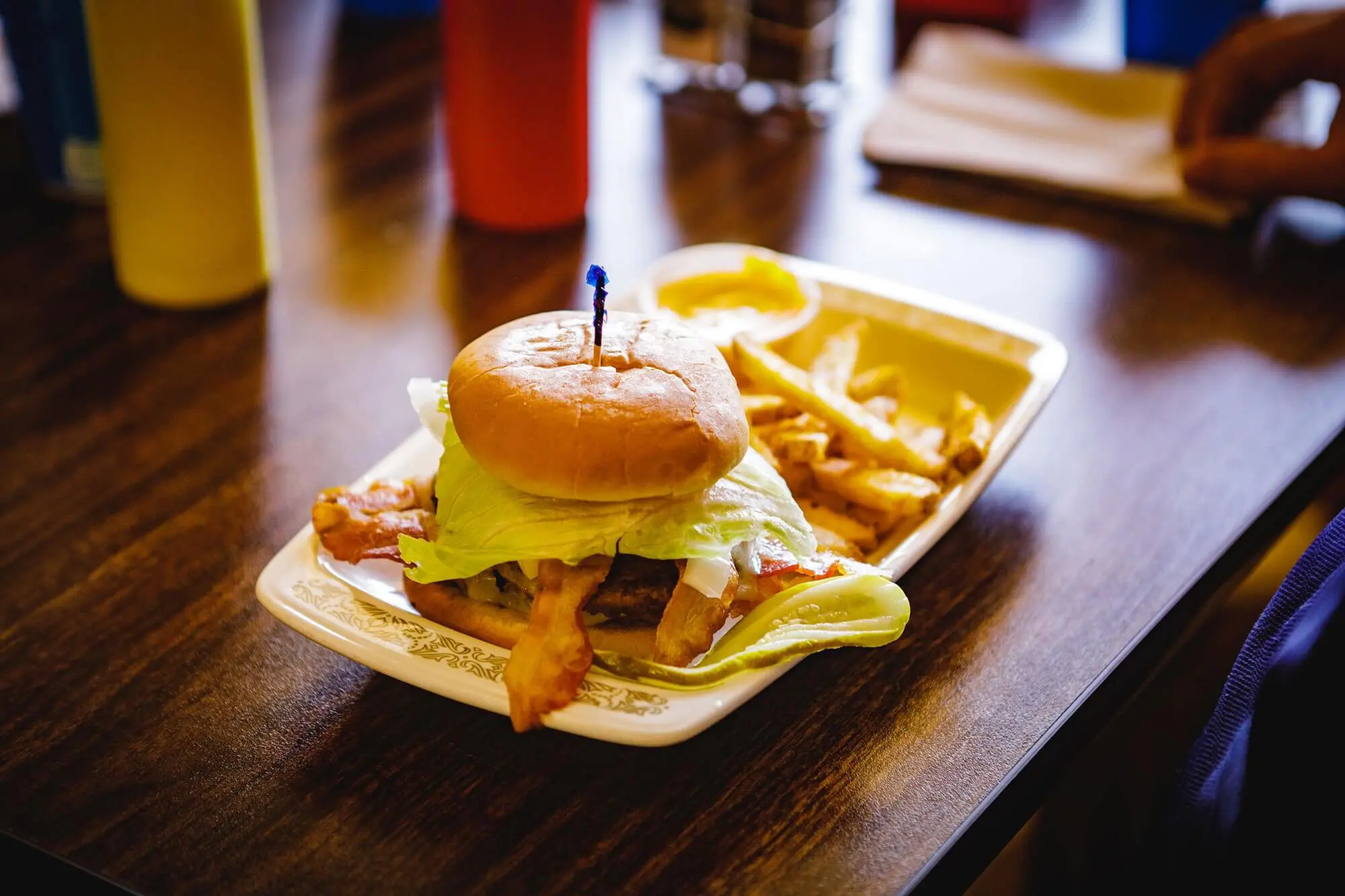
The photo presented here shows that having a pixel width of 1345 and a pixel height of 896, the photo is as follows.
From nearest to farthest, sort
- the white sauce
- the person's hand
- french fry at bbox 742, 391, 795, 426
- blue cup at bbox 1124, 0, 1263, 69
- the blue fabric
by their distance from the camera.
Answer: the blue fabric → the white sauce → french fry at bbox 742, 391, 795, 426 → the person's hand → blue cup at bbox 1124, 0, 1263, 69

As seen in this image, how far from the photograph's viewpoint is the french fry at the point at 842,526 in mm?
1199

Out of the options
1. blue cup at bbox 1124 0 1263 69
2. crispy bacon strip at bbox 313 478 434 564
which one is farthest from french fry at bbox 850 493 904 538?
blue cup at bbox 1124 0 1263 69

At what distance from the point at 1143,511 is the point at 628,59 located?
5.09 feet

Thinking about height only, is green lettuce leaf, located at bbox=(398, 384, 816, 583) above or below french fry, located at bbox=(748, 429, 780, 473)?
above

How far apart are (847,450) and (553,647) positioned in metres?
0.45

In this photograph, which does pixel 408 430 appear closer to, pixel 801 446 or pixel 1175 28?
pixel 801 446

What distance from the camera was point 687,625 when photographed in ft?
3.28

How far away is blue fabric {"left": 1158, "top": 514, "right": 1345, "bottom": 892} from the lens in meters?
0.90

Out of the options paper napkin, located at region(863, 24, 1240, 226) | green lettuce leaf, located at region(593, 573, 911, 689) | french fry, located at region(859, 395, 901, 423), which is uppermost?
paper napkin, located at region(863, 24, 1240, 226)

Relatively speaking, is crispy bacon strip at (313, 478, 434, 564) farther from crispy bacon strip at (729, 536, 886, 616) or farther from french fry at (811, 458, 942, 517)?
french fry at (811, 458, 942, 517)

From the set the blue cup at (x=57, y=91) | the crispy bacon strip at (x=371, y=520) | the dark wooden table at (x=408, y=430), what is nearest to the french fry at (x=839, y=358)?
the dark wooden table at (x=408, y=430)

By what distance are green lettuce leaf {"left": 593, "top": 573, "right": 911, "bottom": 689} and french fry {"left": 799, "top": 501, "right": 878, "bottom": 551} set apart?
0.15 metres

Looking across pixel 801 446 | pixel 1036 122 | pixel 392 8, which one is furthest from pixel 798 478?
pixel 392 8

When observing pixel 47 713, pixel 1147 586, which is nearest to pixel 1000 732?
pixel 1147 586
